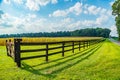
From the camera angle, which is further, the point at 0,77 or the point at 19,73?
the point at 19,73

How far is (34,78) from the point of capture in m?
7.79

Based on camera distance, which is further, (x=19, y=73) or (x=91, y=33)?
(x=91, y=33)

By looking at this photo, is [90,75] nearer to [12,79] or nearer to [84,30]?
[12,79]

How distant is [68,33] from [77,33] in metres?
13.5

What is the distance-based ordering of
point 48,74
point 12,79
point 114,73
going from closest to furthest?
point 12,79 < point 48,74 < point 114,73

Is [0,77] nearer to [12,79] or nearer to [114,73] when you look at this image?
[12,79]

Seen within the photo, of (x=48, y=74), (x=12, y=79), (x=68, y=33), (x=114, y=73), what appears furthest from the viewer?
(x=68, y=33)

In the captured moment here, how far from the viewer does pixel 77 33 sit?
551 feet

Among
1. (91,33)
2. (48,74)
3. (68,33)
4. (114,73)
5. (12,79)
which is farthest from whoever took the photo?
(68,33)

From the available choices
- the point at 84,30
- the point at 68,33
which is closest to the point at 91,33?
the point at 84,30

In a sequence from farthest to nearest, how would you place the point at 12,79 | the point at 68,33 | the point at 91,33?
the point at 68,33
the point at 91,33
the point at 12,79

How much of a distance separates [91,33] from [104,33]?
11.6 meters

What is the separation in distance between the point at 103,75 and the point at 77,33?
160 m

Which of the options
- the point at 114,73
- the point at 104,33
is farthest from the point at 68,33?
the point at 114,73
